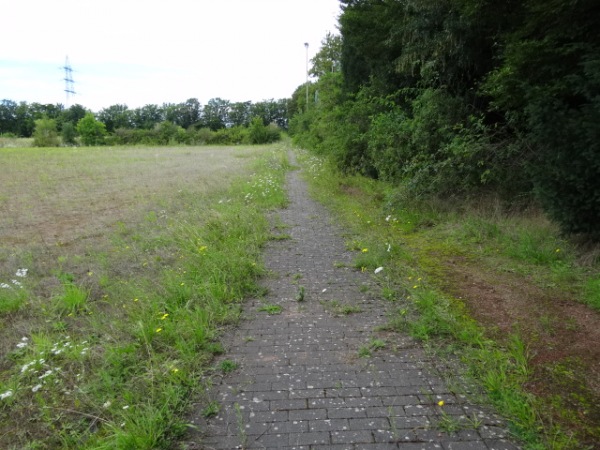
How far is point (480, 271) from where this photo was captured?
210 inches

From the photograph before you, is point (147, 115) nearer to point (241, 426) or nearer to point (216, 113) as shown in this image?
point (216, 113)

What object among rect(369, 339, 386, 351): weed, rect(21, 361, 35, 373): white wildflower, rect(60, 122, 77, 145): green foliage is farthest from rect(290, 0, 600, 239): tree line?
rect(60, 122, 77, 145): green foliage

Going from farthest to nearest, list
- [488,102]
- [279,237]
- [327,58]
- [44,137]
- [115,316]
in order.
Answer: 1. [44,137]
2. [327,58]
3. [488,102]
4. [279,237]
5. [115,316]

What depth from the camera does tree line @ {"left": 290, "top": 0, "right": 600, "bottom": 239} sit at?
474 cm

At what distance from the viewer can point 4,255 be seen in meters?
7.03

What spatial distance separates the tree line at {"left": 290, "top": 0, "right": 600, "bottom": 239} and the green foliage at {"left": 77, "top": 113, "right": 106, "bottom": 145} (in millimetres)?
69882

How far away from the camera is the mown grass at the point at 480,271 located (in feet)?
8.96

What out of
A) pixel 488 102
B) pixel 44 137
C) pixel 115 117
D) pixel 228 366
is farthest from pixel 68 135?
pixel 228 366

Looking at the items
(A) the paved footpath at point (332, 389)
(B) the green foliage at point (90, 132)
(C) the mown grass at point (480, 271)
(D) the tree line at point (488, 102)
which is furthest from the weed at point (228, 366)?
(B) the green foliage at point (90, 132)

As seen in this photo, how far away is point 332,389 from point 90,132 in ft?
266

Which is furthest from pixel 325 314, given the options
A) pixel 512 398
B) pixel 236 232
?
Result: pixel 236 232

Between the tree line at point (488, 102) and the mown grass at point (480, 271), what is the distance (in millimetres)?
558

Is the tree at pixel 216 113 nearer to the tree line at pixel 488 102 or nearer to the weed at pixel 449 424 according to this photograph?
the tree line at pixel 488 102

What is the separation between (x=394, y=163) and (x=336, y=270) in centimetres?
505
